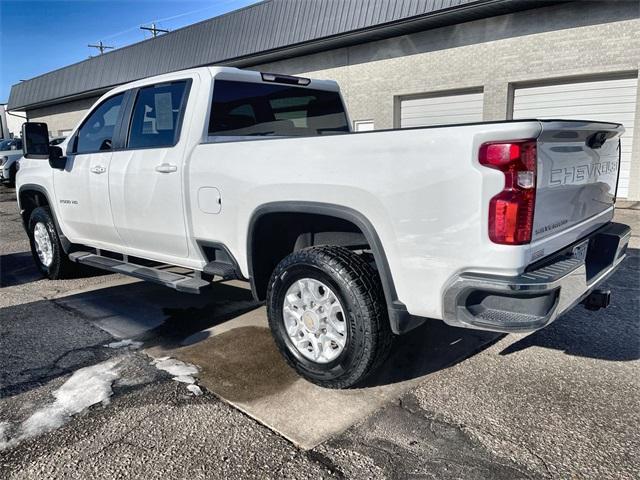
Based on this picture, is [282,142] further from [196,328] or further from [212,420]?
[196,328]

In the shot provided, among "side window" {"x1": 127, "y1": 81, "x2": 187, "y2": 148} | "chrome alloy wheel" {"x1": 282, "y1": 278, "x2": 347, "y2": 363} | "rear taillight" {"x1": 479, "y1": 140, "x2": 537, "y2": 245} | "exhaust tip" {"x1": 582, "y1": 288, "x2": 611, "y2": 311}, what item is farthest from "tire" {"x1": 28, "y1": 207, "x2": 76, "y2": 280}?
"exhaust tip" {"x1": 582, "y1": 288, "x2": 611, "y2": 311}

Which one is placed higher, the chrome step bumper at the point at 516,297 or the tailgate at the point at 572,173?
the tailgate at the point at 572,173

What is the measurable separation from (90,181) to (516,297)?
4070 mm

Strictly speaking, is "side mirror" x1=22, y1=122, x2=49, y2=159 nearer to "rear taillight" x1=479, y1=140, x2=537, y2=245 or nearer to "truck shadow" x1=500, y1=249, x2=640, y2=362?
"rear taillight" x1=479, y1=140, x2=537, y2=245

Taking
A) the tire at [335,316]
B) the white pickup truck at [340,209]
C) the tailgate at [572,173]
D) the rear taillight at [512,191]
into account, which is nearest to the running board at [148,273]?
the white pickup truck at [340,209]

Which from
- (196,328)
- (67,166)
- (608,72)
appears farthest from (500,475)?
(608,72)

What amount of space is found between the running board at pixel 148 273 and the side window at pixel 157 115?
42.2 inches

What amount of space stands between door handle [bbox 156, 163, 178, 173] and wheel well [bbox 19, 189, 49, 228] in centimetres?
260

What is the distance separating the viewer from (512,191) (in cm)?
234

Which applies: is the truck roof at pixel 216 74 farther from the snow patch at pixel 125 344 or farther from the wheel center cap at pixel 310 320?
the snow patch at pixel 125 344

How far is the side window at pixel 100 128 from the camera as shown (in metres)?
4.76

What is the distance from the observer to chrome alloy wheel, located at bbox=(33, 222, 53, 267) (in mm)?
5926

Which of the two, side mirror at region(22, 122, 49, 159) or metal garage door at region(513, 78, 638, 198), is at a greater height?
metal garage door at region(513, 78, 638, 198)

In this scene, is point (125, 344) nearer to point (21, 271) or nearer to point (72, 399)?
point (72, 399)
